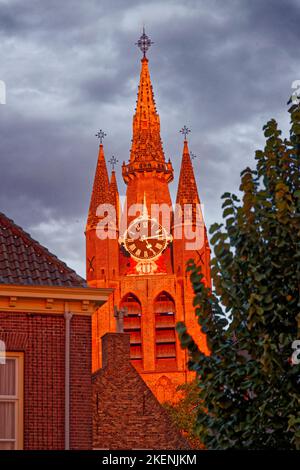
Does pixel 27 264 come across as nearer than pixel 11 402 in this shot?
No

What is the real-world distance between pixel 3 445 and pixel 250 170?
9.08 m

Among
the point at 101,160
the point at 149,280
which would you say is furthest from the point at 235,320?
the point at 101,160

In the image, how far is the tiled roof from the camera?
21.8 m

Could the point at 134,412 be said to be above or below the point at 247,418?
above

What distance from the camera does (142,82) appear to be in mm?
144500

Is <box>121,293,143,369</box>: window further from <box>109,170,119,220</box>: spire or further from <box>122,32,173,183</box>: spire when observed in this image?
<box>122,32,173,183</box>: spire

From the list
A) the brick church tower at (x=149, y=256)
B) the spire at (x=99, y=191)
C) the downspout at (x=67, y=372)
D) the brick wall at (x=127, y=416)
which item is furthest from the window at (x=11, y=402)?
the spire at (x=99, y=191)

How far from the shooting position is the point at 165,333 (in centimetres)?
12694

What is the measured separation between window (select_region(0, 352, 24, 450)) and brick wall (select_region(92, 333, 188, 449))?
1603 centimetres

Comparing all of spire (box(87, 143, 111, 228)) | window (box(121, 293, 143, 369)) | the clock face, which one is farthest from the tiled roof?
spire (box(87, 143, 111, 228))

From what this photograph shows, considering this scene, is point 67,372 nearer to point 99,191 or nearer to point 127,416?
point 127,416

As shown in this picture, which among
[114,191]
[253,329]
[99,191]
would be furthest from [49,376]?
[114,191]

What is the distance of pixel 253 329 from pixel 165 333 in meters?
114
